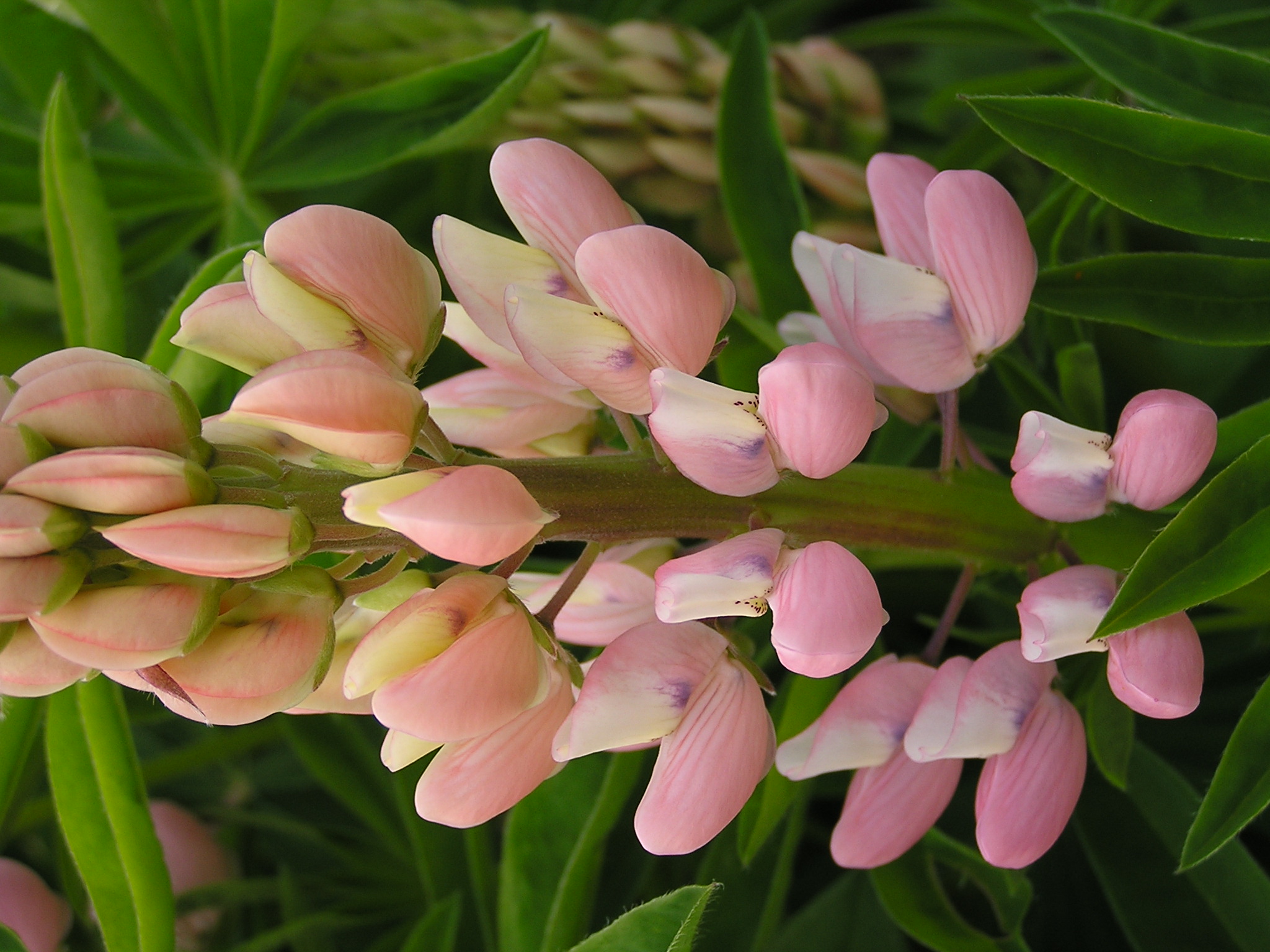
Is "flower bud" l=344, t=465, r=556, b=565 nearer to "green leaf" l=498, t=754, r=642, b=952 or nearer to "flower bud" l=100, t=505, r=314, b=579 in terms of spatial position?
"flower bud" l=100, t=505, r=314, b=579

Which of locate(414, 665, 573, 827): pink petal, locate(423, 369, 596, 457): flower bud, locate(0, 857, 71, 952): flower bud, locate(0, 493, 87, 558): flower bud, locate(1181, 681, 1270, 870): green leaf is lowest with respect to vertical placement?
locate(0, 857, 71, 952): flower bud

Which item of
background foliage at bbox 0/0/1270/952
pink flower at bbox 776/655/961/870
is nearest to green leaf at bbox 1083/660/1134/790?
background foliage at bbox 0/0/1270/952

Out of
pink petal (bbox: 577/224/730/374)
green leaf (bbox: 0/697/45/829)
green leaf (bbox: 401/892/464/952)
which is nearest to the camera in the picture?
pink petal (bbox: 577/224/730/374)

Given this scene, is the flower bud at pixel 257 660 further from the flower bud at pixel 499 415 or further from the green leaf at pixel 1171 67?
the green leaf at pixel 1171 67

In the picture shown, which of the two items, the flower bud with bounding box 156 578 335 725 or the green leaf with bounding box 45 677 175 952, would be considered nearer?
the flower bud with bounding box 156 578 335 725

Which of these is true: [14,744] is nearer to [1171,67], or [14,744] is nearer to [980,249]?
[980,249]
